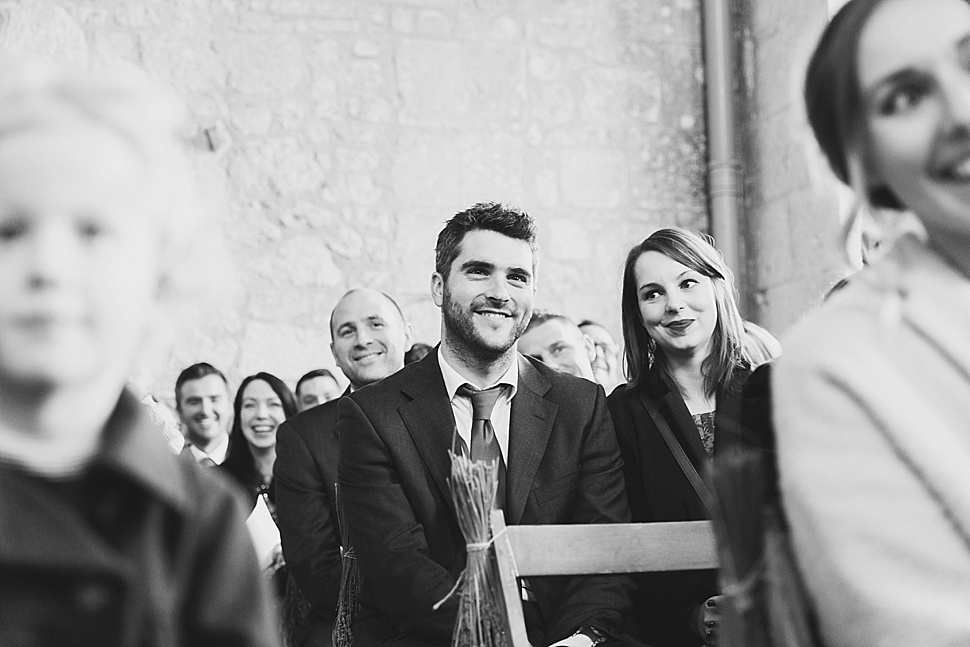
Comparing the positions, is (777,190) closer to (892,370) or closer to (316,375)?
(316,375)

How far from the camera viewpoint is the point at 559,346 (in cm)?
432

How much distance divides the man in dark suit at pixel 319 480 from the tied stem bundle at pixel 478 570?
4.32ft

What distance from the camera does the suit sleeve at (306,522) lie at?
3713mm

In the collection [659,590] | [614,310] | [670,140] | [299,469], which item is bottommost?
[659,590]

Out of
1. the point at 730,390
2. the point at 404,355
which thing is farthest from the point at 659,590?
the point at 404,355

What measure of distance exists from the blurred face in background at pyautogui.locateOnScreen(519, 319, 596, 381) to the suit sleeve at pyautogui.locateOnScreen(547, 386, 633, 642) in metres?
1.17

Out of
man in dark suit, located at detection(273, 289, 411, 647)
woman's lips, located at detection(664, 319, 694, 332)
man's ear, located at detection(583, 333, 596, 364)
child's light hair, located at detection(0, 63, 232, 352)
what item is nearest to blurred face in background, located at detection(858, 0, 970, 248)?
child's light hair, located at detection(0, 63, 232, 352)

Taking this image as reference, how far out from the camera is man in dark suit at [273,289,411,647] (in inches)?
146

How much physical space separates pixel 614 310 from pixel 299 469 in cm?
267

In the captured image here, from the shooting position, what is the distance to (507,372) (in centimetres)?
315

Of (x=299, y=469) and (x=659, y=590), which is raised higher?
(x=299, y=469)

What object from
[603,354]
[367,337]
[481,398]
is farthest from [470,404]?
[603,354]

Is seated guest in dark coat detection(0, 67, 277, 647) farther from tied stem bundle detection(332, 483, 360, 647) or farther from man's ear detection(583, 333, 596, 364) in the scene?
man's ear detection(583, 333, 596, 364)

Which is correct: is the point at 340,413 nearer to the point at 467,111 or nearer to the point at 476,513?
the point at 476,513
